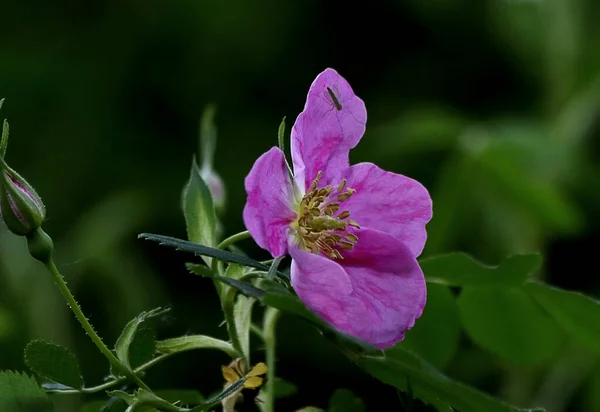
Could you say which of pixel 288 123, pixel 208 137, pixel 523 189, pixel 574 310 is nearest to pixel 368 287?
pixel 574 310

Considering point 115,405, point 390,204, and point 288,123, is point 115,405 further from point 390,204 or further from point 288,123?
point 288,123

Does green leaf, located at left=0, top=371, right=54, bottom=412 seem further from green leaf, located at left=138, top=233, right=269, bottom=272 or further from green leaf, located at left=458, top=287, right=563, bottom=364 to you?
green leaf, located at left=458, top=287, right=563, bottom=364

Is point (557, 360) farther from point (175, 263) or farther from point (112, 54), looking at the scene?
point (112, 54)

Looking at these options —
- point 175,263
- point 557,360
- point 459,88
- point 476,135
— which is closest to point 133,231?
point 175,263

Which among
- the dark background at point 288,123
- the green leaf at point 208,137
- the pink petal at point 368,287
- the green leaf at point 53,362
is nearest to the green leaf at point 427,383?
the pink petal at point 368,287

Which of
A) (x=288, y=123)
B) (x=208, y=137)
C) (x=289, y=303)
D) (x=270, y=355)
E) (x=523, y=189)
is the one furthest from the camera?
(x=288, y=123)

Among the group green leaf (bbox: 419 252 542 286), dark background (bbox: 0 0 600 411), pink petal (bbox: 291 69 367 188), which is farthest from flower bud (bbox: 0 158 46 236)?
dark background (bbox: 0 0 600 411)

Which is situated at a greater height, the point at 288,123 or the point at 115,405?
the point at 115,405
